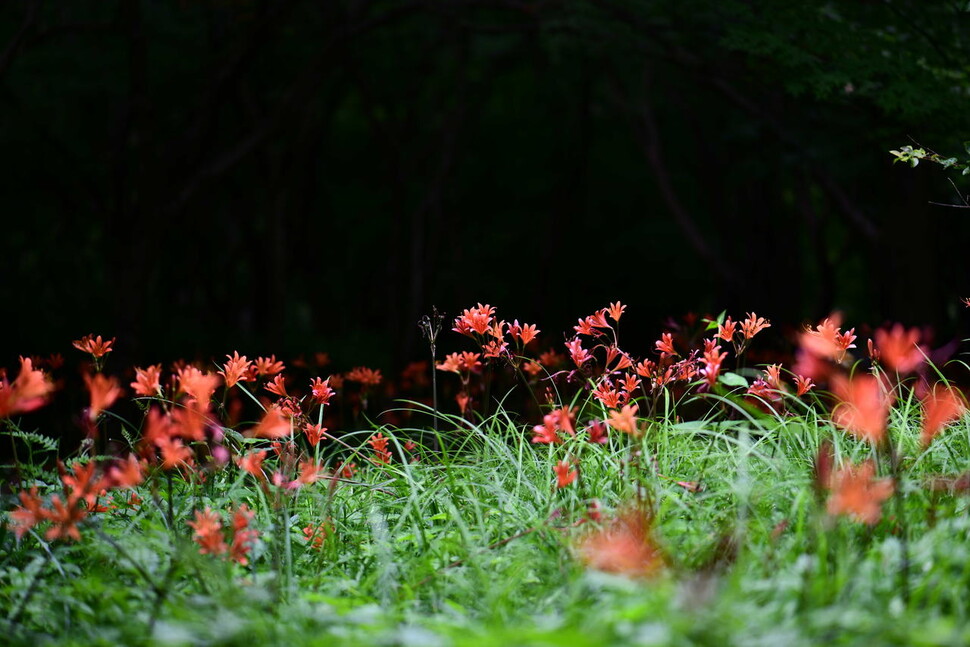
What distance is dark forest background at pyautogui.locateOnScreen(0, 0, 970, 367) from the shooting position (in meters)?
8.84

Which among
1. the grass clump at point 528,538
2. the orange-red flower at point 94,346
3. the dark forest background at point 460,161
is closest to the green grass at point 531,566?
the grass clump at point 528,538

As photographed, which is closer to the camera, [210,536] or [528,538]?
[210,536]

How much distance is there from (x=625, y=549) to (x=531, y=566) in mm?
877

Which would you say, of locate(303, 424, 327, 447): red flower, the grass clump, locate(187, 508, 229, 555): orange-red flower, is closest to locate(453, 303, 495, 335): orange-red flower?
the grass clump

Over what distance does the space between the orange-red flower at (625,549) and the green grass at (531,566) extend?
0.17ft

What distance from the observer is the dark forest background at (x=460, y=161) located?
8836 mm

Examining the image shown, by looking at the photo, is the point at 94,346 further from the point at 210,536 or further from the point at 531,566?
the point at 531,566

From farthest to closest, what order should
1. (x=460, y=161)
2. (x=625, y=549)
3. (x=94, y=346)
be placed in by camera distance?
(x=460, y=161)
(x=94, y=346)
(x=625, y=549)

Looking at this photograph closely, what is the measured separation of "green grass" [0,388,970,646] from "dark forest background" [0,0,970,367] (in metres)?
4.67

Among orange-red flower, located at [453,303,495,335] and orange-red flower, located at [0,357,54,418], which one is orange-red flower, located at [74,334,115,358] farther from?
orange-red flower, located at [453,303,495,335]

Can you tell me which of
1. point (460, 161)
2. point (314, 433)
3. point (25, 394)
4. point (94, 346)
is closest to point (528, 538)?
point (314, 433)

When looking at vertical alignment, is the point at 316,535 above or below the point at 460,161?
below

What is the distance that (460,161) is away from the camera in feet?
62.7

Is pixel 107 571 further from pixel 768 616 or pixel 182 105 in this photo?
pixel 182 105
